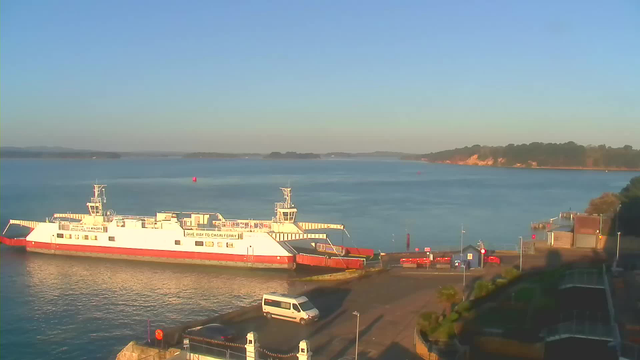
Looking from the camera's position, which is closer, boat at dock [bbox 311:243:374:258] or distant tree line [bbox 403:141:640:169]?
boat at dock [bbox 311:243:374:258]

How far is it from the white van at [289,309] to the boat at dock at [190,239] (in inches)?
384

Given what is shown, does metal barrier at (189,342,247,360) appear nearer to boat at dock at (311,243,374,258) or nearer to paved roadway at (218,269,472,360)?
paved roadway at (218,269,472,360)

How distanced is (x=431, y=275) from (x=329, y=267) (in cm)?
640

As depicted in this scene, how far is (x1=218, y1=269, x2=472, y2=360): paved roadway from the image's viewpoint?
11258mm

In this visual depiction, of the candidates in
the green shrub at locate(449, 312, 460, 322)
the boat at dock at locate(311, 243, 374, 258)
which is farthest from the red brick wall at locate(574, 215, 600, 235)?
the green shrub at locate(449, 312, 460, 322)

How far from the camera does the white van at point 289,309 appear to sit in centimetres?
1315

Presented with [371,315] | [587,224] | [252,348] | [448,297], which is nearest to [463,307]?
[448,297]

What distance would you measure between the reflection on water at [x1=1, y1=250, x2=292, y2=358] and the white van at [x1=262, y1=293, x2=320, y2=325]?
4847mm

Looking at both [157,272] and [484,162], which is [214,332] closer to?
[157,272]

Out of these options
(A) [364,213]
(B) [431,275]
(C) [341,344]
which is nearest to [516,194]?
(A) [364,213]

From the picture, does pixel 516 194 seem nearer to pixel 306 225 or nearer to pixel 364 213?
pixel 364 213

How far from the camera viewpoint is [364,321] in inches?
523

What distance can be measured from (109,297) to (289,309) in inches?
420

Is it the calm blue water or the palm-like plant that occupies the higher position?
the palm-like plant
